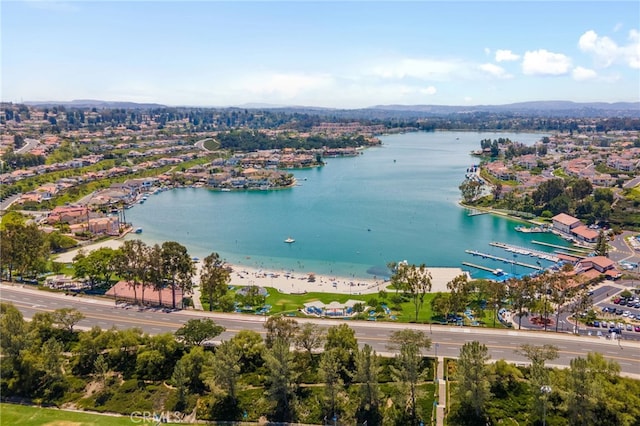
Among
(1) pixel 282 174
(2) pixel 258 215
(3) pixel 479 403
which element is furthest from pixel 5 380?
(1) pixel 282 174

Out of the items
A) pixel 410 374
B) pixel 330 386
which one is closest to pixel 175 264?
pixel 330 386

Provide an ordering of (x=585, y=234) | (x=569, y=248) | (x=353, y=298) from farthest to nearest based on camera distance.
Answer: (x=585, y=234) → (x=569, y=248) → (x=353, y=298)

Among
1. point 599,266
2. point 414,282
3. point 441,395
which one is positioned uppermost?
point 414,282

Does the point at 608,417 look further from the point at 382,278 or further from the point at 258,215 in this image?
the point at 258,215

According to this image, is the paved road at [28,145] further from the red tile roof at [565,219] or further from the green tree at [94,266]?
the red tile roof at [565,219]

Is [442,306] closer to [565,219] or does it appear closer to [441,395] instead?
[441,395]

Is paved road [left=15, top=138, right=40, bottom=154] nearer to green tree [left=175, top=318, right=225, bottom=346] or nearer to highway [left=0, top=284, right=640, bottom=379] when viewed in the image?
highway [left=0, top=284, right=640, bottom=379]
